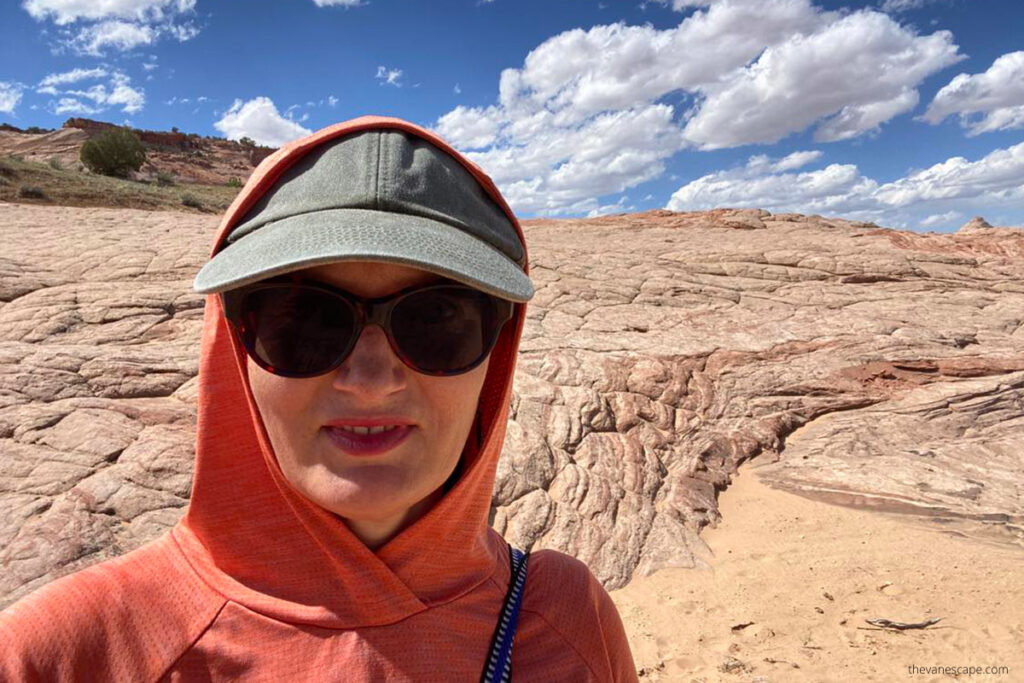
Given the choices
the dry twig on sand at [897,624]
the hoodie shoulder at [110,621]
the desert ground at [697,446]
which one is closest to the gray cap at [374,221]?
the hoodie shoulder at [110,621]

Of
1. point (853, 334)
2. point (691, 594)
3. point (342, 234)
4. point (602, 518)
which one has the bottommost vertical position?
point (691, 594)

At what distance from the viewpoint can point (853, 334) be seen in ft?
26.4

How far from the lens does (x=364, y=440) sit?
89 cm

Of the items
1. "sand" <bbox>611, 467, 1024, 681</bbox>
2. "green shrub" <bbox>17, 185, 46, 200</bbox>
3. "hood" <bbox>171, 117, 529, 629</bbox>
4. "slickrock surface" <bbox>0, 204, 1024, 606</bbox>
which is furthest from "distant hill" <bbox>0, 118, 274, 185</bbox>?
"hood" <bbox>171, 117, 529, 629</bbox>

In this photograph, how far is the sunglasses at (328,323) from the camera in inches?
34.7

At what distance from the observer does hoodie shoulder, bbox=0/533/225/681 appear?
79 cm

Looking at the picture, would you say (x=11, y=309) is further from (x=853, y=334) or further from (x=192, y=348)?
(x=853, y=334)

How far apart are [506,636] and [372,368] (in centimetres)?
51

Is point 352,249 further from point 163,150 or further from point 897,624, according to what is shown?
point 163,150

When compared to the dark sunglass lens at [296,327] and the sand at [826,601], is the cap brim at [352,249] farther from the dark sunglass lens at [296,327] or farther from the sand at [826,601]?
the sand at [826,601]

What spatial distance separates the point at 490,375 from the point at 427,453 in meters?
0.29

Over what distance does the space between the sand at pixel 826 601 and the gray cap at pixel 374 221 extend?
3526 millimetres

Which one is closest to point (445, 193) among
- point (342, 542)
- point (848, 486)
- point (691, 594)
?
point (342, 542)

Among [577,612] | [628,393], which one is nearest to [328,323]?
[577,612]
